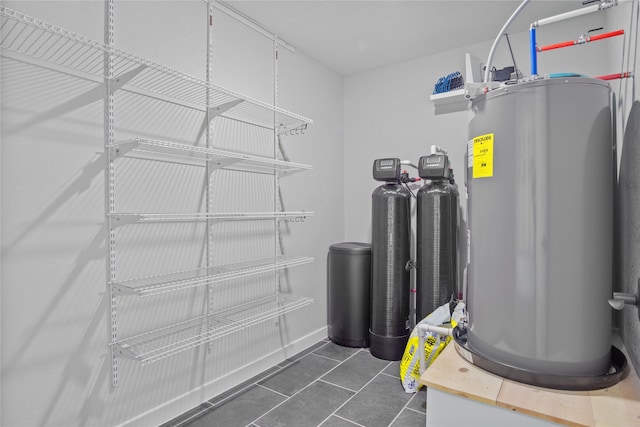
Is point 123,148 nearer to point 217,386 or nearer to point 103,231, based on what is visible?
point 103,231

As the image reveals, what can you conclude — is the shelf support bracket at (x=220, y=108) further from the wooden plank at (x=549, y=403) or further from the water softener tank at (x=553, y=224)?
the wooden plank at (x=549, y=403)

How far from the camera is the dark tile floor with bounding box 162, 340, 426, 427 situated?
188 centimetres

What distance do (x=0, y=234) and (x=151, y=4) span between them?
136cm

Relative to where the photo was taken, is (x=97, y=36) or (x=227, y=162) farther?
(x=227, y=162)

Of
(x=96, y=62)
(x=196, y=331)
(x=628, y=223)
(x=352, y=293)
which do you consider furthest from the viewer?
(x=352, y=293)

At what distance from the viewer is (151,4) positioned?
73.2 inches

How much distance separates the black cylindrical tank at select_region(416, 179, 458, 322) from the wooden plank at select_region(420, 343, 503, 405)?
138cm

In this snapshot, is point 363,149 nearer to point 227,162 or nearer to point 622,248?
point 227,162

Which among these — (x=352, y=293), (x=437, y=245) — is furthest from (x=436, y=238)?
(x=352, y=293)

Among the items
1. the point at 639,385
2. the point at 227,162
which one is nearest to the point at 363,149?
the point at 227,162

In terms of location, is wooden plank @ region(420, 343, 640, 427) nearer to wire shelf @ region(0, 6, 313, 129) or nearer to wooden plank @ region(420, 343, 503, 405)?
wooden plank @ region(420, 343, 503, 405)

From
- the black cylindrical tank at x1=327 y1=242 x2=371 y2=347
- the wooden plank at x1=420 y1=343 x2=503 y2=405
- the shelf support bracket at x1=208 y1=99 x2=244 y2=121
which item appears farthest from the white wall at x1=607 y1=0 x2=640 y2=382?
the shelf support bracket at x1=208 y1=99 x2=244 y2=121

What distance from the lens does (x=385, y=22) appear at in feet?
8.21

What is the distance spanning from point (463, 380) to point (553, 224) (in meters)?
0.53
